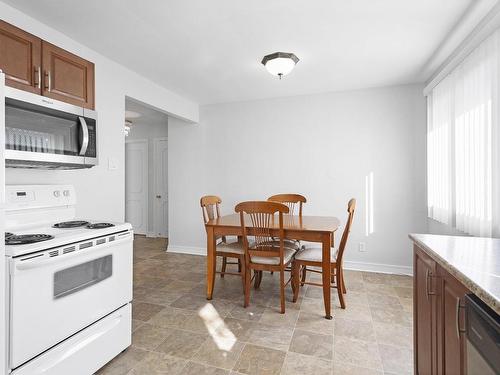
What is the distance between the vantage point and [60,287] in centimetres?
152

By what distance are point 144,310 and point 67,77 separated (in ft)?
7.00

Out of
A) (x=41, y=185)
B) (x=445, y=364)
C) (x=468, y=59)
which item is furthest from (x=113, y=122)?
(x=468, y=59)

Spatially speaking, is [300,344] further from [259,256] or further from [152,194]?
[152,194]

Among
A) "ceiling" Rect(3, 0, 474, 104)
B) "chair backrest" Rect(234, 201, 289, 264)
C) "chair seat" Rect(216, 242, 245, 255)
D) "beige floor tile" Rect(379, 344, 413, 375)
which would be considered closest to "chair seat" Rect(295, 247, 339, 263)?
"chair backrest" Rect(234, 201, 289, 264)

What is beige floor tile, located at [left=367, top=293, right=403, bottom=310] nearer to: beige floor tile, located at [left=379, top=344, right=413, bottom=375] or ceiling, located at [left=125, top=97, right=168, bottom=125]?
beige floor tile, located at [left=379, top=344, right=413, bottom=375]

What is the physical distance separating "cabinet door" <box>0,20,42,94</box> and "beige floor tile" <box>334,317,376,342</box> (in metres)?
2.94

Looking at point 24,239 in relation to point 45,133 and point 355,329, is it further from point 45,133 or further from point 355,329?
point 355,329

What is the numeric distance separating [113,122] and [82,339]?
2.02 meters

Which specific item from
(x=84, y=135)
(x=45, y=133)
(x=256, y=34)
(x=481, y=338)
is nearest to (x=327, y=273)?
(x=481, y=338)

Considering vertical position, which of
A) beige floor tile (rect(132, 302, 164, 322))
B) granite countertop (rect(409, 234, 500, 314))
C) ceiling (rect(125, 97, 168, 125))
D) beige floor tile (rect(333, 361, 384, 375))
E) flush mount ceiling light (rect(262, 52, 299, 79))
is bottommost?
beige floor tile (rect(333, 361, 384, 375))

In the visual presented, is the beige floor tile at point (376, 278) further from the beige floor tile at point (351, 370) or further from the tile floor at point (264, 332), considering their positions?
the beige floor tile at point (351, 370)

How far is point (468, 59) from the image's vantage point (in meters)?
2.36

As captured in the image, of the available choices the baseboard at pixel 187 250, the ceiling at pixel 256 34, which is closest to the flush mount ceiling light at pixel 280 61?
the ceiling at pixel 256 34

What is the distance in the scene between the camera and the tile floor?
1.82 metres
